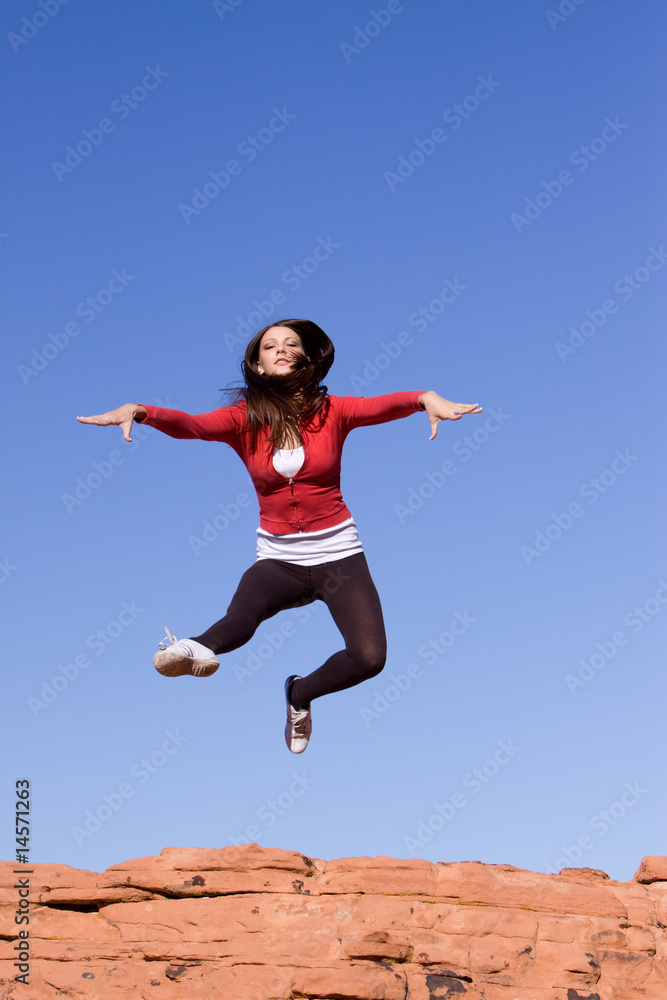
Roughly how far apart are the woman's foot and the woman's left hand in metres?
2.63

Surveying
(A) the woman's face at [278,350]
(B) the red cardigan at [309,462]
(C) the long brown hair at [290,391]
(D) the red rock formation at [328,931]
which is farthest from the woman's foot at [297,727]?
(D) the red rock formation at [328,931]

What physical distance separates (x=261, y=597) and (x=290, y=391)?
6.19 ft

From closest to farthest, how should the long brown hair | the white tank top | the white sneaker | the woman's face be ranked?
the white sneaker
the white tank top
the long brown hair
the woman's face

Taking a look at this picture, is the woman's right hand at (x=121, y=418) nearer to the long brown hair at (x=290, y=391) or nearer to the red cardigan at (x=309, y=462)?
the red cardigan at (x=309, y=462)

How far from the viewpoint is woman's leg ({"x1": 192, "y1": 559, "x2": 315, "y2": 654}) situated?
7789 mm

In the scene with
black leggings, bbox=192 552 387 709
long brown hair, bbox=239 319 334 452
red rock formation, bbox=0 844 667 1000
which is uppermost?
long brown hair, bbox=239 319 334 452

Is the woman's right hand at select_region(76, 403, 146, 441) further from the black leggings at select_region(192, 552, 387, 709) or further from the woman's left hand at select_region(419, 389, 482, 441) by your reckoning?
the woman's left hand at select_region(419, 389, 482, 441)

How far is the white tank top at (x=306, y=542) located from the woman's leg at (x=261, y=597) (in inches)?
3.4

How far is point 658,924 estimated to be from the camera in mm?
11164

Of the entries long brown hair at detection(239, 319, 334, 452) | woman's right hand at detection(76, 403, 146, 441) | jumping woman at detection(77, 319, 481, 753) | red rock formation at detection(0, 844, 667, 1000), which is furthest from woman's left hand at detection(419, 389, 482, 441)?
red rock formation at detection(0, 844, 667, 1000)

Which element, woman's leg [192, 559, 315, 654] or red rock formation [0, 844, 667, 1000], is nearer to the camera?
woman's leg [192, 559, 315, 654]

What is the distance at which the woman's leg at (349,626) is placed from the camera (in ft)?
25.7

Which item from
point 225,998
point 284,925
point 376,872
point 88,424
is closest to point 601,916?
point 376,872

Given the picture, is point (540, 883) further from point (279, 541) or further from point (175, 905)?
point (279, 541)
